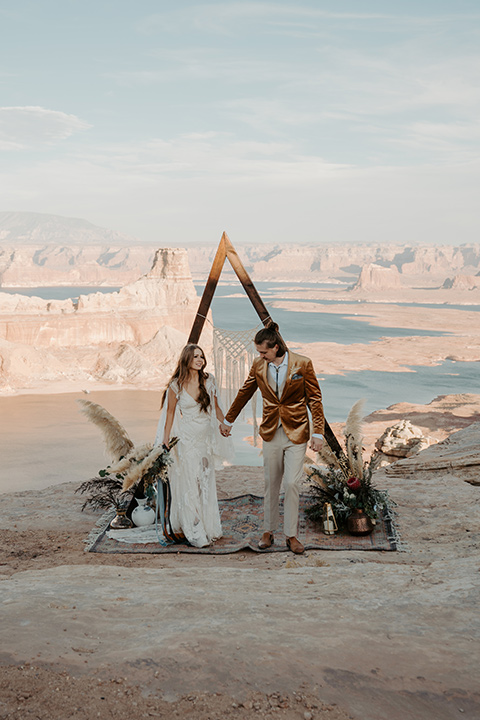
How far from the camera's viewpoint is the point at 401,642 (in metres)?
2.38

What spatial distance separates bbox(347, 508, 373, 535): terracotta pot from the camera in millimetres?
5020

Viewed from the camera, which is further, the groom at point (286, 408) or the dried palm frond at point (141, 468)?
the dried palm frond at point (141, 468)

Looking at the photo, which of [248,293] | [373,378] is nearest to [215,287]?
[248,293]

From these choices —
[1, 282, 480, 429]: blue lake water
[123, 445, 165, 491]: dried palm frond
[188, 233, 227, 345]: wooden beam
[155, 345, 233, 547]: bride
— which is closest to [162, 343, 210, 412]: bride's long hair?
[155, 345, 233, 547]: bride

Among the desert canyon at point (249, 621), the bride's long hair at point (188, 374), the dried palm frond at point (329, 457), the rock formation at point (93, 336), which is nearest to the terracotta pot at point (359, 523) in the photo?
the desert canyon at point (249, 621)

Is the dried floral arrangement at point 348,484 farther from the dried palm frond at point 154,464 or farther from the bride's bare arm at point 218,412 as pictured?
the dried palm frond at point 154,464

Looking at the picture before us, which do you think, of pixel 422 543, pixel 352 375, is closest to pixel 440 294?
pixel 352 375

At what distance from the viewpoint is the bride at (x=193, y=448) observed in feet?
15.9

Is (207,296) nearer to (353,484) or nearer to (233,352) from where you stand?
(233,352)

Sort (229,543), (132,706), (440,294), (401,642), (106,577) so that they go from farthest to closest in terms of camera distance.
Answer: (440,294), (229,543), (106,577), (401,642), (132,706)

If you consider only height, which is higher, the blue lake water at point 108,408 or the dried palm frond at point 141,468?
the dried palm frond at point 141,468

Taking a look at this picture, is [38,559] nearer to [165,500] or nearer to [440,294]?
[165,500]

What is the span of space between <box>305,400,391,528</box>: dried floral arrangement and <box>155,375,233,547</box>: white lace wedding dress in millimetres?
845

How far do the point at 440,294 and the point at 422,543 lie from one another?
399ft
